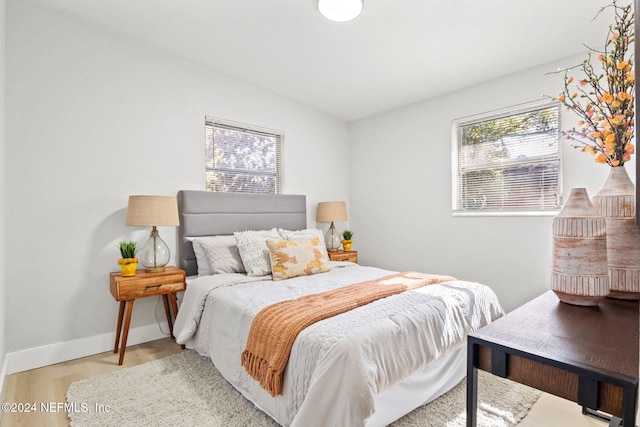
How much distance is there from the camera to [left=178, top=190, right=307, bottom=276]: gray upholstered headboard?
3047mm

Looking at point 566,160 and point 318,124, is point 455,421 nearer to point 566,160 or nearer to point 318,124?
point 566,160

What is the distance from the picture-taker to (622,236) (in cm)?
114

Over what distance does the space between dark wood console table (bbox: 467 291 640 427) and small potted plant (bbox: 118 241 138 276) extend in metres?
2.51

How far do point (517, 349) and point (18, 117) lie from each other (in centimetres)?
331

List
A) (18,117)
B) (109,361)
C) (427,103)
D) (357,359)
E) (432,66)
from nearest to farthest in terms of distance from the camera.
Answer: (357,359) < (18,117) < (109,361) < (432,66) < (427,103)

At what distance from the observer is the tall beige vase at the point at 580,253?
1.02 metres

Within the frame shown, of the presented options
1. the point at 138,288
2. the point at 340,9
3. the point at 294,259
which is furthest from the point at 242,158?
the point at 340,9

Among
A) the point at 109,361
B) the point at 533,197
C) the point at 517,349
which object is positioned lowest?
the point at 109,361

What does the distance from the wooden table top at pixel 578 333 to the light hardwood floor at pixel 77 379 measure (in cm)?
106

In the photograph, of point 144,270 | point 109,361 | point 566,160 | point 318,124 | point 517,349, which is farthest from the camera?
point 318,124

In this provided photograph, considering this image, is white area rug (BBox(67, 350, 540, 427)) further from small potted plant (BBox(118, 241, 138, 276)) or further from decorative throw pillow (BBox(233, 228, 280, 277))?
decorative throw pillow (BBox(233, 228, 280, 277))

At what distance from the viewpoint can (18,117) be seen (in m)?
2.31

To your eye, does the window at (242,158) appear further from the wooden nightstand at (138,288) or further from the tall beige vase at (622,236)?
the tall beige vase at (622,236)

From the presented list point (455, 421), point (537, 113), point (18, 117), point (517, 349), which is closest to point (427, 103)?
point (537, 113)
